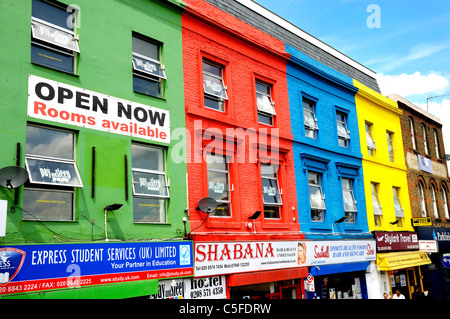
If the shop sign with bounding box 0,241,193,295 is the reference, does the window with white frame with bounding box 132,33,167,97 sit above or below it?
above

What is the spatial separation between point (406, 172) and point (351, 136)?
19.2 ft

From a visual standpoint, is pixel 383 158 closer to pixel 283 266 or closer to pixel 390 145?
pixel 390 145

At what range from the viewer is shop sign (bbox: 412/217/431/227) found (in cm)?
2208

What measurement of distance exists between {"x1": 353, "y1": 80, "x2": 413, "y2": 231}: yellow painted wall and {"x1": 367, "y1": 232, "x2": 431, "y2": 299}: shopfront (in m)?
0.56

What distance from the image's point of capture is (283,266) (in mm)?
14203

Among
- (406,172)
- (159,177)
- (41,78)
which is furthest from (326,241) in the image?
(41,78)

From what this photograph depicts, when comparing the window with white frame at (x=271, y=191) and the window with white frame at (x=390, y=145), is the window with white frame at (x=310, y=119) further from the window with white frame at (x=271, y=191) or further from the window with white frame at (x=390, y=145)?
the window with white frame at (x=390, y=145)

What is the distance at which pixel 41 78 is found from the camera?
934cm

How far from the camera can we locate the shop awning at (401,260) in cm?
1901

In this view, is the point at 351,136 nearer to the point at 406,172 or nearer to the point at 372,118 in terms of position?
the point at 372,118

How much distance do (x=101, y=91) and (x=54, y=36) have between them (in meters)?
1.59

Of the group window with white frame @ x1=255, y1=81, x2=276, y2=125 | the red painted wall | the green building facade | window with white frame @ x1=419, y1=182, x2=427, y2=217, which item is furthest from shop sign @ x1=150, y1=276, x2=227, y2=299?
window with white frame @ x1=419, y1=182, x2=427, y2=217

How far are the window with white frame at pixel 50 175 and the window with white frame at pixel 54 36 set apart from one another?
1655mm

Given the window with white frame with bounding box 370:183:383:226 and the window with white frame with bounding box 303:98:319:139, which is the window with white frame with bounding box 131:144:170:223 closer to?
the window with white frame with bounding box 303:98:319:139
